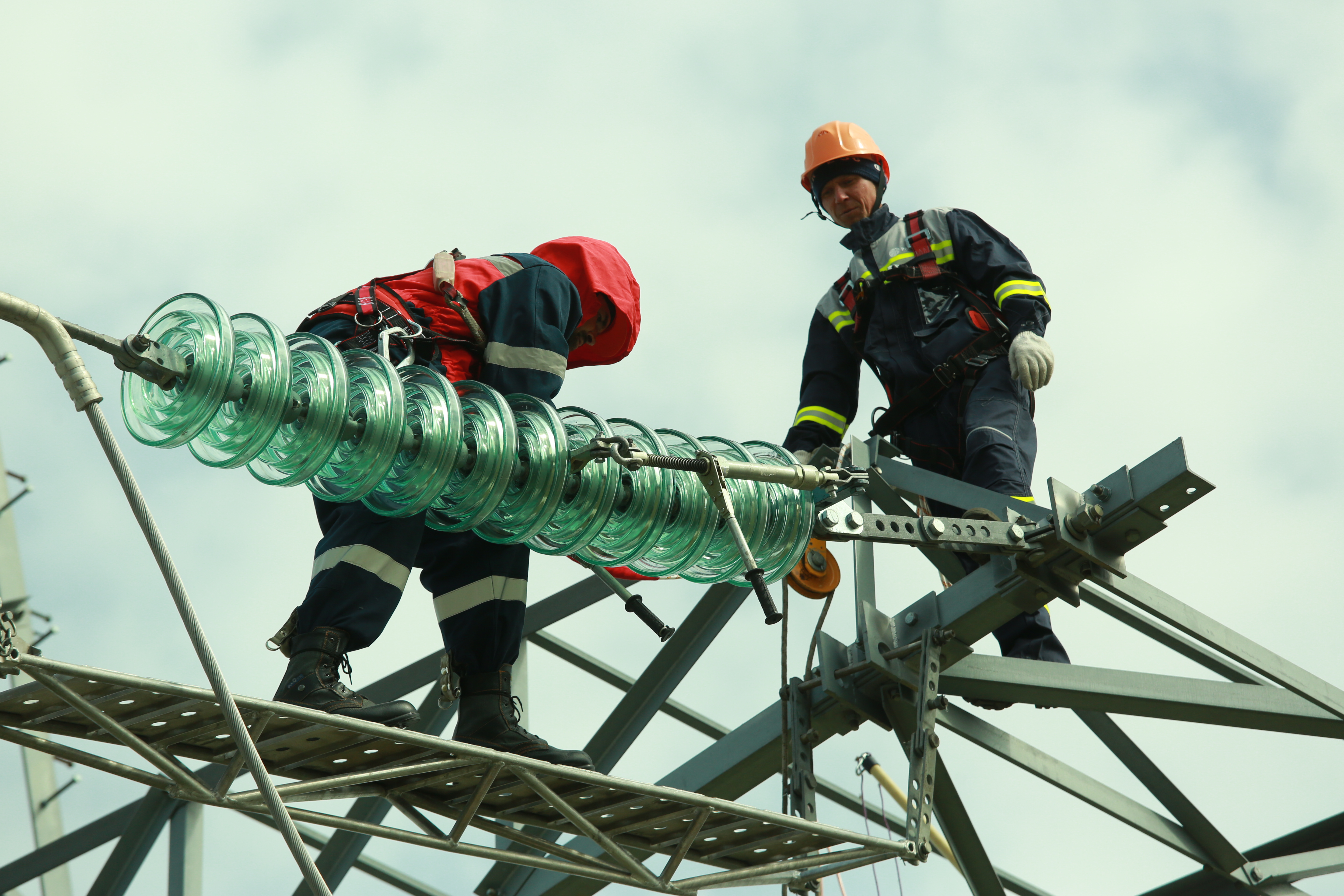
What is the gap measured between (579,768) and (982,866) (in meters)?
1.94

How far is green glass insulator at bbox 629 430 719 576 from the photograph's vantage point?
187 inches

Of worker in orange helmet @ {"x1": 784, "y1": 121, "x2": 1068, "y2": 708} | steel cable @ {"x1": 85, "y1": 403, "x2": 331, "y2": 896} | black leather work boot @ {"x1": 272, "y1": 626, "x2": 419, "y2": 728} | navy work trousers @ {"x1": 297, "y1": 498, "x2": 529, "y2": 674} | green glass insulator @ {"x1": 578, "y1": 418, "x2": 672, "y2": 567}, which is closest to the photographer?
steel cable @ {"x1": 85, "y1": 403, "x2": 331, "y2": 896}

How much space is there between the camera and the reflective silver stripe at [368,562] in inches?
174

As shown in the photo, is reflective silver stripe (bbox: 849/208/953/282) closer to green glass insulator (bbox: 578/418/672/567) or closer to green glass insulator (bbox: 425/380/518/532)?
green glass insulator (bbox: 578/418/672/567)

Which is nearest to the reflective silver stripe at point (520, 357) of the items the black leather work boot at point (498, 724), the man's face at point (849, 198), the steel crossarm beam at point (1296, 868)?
the black leather work boot at point (498, 724)

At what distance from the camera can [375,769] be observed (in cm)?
439

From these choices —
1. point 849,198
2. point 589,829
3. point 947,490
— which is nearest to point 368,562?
point 589,829

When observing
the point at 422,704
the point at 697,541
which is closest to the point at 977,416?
the point at 697,541

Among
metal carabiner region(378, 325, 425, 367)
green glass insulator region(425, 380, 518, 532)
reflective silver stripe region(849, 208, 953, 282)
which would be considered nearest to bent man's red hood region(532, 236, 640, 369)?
metal carabiner region(378, 325, 425, 367)

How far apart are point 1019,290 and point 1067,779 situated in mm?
1944

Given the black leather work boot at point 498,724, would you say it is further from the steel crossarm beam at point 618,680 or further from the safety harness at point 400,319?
the steel crossarm beam at point 618,680

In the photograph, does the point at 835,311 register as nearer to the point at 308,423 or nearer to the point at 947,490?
the point at 947,490

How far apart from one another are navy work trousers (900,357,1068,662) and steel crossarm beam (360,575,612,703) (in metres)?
1.52

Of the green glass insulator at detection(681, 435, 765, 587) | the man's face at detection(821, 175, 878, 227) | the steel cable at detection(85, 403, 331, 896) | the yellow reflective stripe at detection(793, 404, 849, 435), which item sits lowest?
the steel cable at detection(85, 403, 331, 896)
